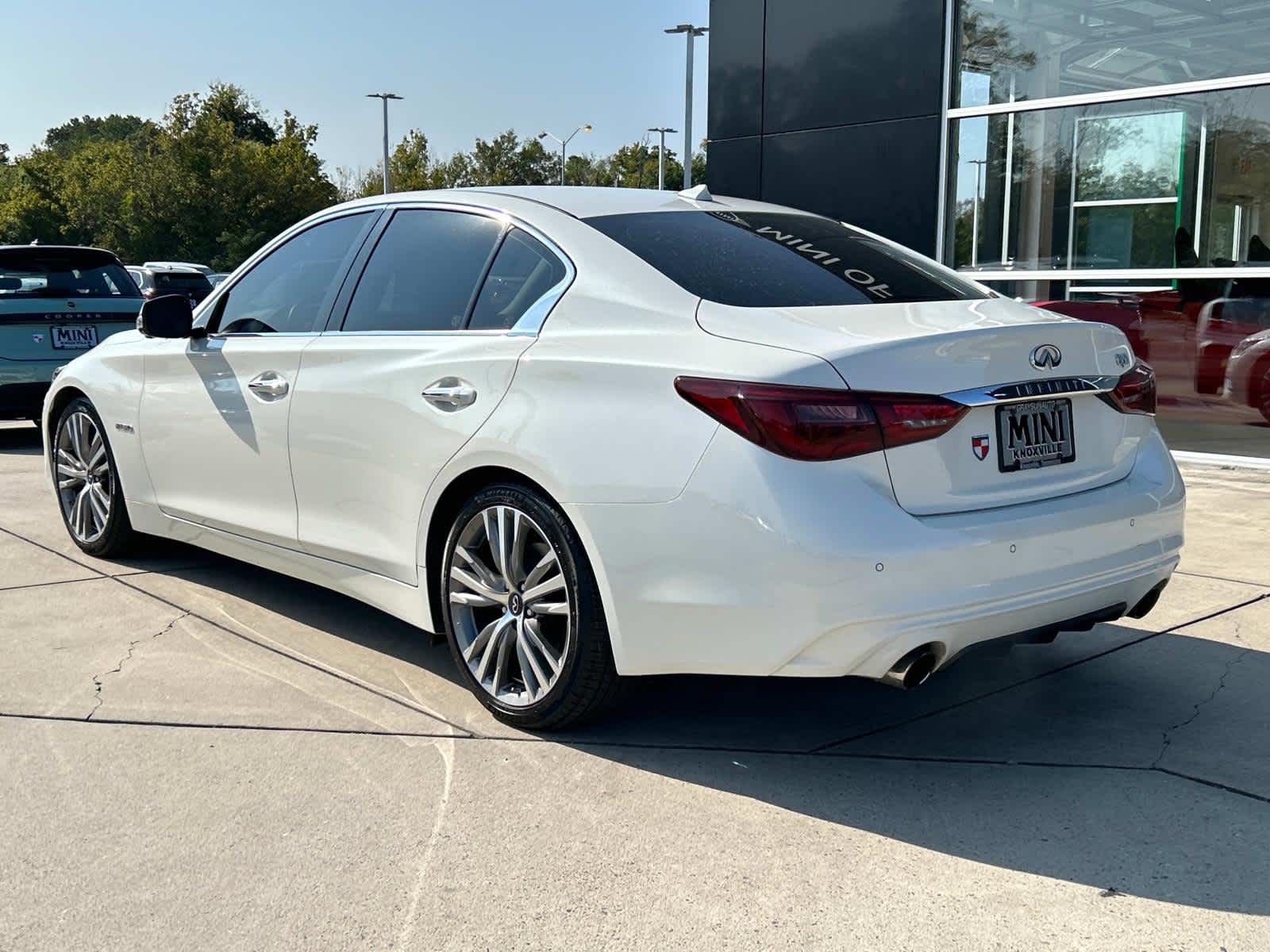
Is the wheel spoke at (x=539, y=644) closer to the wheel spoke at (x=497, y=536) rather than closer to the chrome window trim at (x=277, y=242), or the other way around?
the wheel spoke at (x=497, y=536)

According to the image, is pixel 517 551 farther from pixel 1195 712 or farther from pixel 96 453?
pixel 96 453

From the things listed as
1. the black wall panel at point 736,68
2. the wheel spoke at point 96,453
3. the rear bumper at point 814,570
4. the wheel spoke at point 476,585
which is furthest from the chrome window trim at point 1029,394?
the black wall panel at point 736,68

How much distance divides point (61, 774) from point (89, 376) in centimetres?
283

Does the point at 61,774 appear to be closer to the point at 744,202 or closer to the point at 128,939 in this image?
the point at 128,939

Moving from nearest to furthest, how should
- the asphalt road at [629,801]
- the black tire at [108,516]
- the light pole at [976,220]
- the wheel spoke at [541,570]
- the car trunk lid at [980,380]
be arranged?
the asphalt road at [629,801] → the car trunk lid at [980,380] → the wheel spoke at [541,570] → the black tire at [108,516] → the light pole at [976,220]

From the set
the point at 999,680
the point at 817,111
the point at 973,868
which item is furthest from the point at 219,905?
the point at 817,111

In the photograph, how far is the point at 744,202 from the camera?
461 centimetres

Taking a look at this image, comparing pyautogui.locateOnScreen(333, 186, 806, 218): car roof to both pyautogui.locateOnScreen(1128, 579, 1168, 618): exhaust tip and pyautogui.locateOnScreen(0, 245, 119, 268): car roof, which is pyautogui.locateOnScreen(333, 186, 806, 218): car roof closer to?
pyautogui.locateOnScreen(1128, 579, 1168, 618): exhaust tip

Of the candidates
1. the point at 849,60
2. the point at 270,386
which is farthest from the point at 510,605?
the point at 849,60

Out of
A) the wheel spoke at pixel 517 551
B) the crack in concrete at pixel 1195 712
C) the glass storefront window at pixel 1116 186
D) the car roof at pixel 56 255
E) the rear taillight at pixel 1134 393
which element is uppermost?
the glass storefront window at pixel 1116 186

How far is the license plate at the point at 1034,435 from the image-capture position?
3.31 meters

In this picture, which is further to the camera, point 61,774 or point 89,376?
point 89,376

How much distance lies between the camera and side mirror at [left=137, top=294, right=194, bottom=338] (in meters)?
5.07

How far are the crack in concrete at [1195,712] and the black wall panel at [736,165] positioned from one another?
8593 millimetres
